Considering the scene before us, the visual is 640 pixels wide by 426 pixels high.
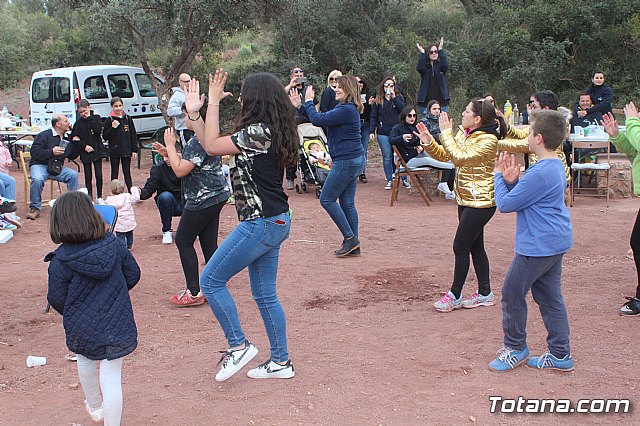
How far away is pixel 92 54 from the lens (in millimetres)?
25375

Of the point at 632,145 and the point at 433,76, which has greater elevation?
the point at 433,76

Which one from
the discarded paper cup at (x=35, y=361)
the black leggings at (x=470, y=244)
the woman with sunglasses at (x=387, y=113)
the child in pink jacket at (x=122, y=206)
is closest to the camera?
the discarded paper cup at (x=35, y=361)

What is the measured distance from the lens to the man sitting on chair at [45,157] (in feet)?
36.7

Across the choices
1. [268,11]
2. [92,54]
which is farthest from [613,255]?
[92,54]

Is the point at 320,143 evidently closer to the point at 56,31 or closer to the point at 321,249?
the point at 321,249

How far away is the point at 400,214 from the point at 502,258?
9.68ft

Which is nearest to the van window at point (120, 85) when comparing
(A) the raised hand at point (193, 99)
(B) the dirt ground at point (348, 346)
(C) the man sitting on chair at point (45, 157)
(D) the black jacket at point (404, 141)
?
(C) the man sitting on chair at point (45, 157)

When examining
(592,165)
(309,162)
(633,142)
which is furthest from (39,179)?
(633,142)

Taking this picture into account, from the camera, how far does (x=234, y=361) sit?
15.5ft

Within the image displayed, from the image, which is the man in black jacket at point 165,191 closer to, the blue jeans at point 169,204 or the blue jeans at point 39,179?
the blue jeans at point 169,204

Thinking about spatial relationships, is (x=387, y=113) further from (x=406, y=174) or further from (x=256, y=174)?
(x=256, y=174)

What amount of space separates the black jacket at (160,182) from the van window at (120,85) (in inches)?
402

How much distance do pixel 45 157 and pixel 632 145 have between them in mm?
8616

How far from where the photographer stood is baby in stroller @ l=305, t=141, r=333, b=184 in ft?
40.8
